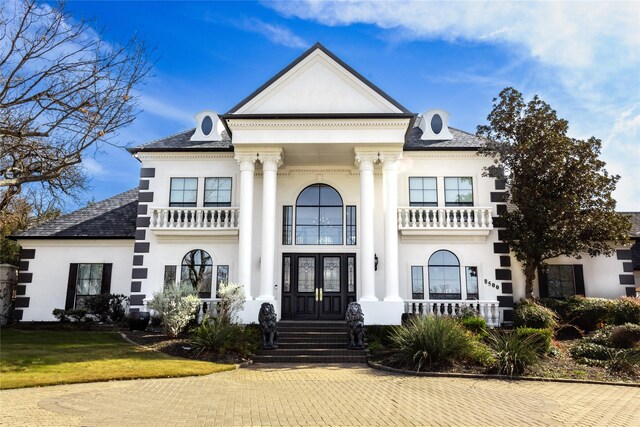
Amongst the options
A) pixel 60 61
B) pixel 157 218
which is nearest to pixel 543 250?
pixel 157 218

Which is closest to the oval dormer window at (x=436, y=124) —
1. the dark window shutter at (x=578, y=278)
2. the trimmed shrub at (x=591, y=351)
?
the dark window shutter at (x=578, y=278)

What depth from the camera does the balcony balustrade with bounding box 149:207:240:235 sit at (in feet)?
62.4

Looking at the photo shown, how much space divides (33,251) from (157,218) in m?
5.88

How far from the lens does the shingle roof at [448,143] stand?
65.0 ft

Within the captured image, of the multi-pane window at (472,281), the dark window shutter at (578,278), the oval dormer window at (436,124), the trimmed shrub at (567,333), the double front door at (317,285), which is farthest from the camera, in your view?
the oval dormer window at (436,124)

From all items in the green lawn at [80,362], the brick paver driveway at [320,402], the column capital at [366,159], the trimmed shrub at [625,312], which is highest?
the column capital at [366,159]

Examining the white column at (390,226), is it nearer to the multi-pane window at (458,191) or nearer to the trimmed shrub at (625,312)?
the multi-pane window at (458,191)

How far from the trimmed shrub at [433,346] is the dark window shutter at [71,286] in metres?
14.1

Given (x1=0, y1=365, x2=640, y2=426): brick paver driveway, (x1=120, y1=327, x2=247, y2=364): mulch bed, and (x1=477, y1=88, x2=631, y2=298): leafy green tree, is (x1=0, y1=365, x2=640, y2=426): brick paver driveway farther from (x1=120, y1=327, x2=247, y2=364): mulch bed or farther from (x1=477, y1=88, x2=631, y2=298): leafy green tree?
(x1=477, y1=88, x2=631, y2=298): leafy green tree

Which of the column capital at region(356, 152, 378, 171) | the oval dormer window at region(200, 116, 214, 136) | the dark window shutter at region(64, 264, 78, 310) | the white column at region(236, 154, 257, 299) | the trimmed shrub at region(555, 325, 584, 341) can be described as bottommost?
the trimmed shrub at region(555, 325, 584, 341)

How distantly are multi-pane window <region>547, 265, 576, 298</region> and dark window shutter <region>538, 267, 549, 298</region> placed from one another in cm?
13

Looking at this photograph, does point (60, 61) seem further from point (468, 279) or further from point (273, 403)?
point (468, 279)

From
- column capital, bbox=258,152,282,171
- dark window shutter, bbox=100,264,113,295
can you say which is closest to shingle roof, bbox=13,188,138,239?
dark window shutter, bbox=100,264,113,295

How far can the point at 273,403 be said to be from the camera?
891 cm
